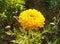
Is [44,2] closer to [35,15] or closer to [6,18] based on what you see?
[6,18]

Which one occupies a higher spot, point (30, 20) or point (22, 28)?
point (30, 20)

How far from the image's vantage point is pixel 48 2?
2879mm

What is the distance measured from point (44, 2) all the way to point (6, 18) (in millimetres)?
707

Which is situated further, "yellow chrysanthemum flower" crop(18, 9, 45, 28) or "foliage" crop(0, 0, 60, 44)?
"foliage" crop(0, 0, 60, 44)

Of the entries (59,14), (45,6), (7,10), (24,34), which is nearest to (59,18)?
(59,14)

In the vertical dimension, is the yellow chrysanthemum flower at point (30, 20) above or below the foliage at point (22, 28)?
above

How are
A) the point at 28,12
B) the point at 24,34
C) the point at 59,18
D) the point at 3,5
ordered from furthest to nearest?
1. the point at 59,18
2. the point at 3,5
3. the point at 24,34
4. the point at 28,12

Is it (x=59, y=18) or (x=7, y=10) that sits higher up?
(x=7, y=10)

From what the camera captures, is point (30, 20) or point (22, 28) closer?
point (30, 20)

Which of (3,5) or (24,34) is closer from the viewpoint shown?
(24,34)

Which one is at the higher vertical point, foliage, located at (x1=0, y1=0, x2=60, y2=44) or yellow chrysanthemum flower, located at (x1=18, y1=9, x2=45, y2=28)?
yellow chrysanthemum flower, located at (x1=18, y1=9, x2=45, y2=28)

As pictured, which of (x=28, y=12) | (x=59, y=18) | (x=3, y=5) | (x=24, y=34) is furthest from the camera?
(x=59, y=18)

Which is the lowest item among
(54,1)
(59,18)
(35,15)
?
(59,18)

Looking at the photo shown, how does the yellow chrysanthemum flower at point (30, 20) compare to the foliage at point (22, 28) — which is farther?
the foliage at point (22, 28)
